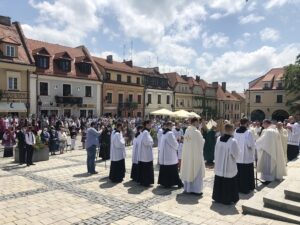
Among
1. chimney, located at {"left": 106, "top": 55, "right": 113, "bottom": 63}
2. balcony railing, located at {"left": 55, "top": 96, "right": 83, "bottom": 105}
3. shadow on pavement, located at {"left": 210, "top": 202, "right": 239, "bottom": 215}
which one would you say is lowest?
shadow on pavement, located at {"left": 210, "top": 202, "right": 239, "bottom": 215}

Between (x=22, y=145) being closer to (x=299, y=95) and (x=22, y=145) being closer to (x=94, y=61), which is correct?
(x=94, y=61)

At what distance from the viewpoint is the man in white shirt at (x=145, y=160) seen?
376 inches

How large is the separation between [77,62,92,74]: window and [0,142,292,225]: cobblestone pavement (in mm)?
26157

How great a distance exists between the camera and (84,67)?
119 feet

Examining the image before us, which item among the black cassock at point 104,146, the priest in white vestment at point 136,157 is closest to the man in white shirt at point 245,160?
the priest in white vestment at point 136,157

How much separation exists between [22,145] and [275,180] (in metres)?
9.64

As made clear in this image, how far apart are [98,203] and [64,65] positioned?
28.2 m

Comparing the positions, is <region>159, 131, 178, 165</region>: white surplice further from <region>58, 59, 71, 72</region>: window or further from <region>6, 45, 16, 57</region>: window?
<region>58, 59, 71, 72</region>: window

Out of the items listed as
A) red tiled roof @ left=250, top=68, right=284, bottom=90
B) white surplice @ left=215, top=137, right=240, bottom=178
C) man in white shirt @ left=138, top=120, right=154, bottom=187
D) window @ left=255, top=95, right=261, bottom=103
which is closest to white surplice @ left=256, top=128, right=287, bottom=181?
white surplice @ left=215, top=137, right=240, bottom=178

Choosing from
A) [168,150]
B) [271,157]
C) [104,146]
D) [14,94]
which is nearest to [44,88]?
[14,94]

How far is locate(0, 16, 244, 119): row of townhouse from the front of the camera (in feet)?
93.6

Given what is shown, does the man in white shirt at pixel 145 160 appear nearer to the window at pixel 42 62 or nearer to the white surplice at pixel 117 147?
the white surplice at pixel 117 147

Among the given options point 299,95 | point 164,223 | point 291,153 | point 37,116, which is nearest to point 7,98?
point 37,116

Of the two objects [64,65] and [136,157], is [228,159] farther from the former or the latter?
[64,65]
